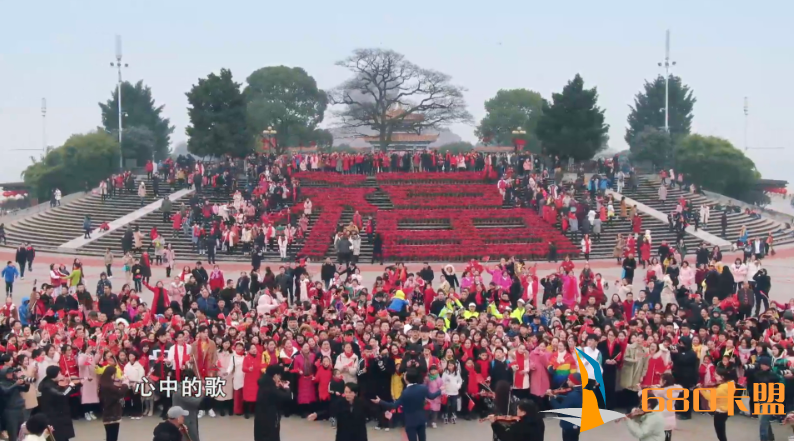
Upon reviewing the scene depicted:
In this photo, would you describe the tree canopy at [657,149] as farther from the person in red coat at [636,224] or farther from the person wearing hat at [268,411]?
the person wearing hat at [268,411]

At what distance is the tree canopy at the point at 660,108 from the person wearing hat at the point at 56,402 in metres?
69.3

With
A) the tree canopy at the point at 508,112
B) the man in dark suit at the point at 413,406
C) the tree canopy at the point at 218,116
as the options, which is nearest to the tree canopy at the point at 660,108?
the tree canopy at the point at 508,112

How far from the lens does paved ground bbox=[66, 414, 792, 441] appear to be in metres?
13.7

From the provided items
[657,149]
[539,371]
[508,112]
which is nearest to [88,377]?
[539,371]

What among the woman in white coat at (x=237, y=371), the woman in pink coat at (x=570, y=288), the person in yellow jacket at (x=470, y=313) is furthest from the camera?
the woman in pink coat at (x=570, y=288)

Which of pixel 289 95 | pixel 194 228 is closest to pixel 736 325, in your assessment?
pixel 194 228

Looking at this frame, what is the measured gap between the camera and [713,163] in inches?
2352

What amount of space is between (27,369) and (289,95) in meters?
67.7

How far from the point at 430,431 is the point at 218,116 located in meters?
36.2

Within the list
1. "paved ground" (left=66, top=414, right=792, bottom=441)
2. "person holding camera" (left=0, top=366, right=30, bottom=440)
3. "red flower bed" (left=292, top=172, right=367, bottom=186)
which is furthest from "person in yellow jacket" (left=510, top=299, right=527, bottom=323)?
"red flower bed" (left=292, top=172, right=367, bottom=186)

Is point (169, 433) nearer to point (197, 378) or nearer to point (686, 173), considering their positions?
point (197, 378)

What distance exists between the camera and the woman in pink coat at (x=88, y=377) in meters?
14.2

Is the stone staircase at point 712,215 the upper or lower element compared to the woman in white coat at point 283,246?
upper

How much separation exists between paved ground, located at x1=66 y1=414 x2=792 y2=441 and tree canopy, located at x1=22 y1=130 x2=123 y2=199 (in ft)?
164
